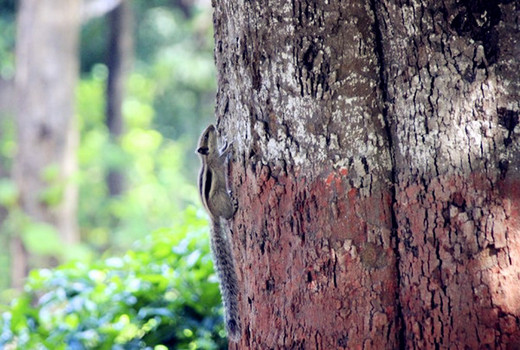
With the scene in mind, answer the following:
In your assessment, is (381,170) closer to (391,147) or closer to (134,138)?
(391,147)

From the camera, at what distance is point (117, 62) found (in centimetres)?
1473

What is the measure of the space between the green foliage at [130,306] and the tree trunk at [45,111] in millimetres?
4882

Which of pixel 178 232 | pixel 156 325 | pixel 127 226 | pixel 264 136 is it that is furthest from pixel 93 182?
pixel 264 136

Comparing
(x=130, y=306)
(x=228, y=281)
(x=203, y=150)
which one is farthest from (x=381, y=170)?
(x=130, y=306)

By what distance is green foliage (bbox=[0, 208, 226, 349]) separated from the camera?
3846 mm

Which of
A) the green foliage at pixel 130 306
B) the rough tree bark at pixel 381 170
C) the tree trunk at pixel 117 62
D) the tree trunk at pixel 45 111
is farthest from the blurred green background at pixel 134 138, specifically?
the rough tree bark at pixel 381 170

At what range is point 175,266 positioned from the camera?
14.2 feet

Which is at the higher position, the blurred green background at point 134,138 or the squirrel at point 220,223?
the blurred green background at point 134,138

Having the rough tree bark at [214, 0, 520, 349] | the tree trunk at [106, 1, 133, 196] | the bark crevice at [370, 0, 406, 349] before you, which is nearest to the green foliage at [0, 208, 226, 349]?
the rough tree bark at [214, 0, 520, 349]

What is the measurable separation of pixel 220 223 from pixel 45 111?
656 centimetres

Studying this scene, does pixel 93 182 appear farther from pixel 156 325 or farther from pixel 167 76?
pixel 156 325

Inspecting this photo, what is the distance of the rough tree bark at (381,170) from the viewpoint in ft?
8.20

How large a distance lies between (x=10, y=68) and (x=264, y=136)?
44.8ft

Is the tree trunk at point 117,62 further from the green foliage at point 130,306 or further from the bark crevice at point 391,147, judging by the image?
the bark crevice at point 391,147
